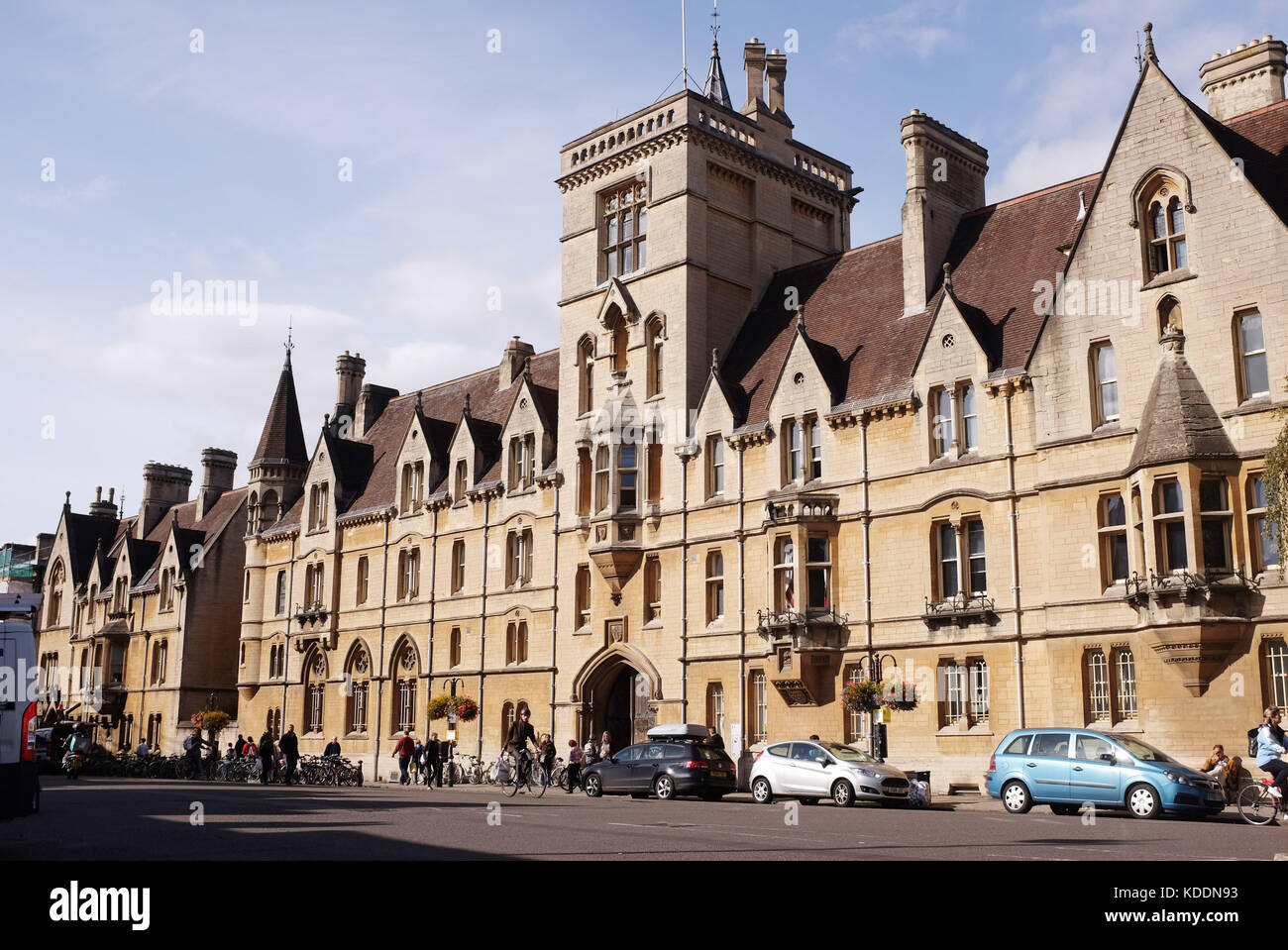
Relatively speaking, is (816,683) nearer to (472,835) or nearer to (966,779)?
(966,779)

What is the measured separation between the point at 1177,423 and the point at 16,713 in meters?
23.4

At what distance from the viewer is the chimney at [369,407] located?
6200cm

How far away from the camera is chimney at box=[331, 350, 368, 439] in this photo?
210 feet

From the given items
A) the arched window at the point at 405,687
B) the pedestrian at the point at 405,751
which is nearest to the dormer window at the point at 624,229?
the pedestrian at the point at 405,751

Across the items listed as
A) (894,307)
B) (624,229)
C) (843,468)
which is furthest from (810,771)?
(624,229)

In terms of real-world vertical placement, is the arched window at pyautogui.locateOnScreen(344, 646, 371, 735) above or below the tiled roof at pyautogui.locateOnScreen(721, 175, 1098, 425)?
below

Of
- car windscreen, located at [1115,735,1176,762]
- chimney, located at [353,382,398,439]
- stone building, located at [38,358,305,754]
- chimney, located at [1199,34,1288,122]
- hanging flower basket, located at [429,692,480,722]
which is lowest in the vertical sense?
car windscreen, located at [1115,735,1176,762]

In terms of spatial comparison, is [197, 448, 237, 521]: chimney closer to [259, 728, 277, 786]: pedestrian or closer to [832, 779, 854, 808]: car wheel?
[259, 728, 277, 786]: pedestrian

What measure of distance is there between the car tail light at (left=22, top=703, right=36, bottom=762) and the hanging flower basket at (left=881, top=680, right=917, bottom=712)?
2300cm

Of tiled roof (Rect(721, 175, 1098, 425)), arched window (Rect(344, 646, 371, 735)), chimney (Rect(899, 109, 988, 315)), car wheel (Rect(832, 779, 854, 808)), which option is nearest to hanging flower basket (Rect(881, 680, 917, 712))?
car wheel (Rect(832, 779, 854, 808))

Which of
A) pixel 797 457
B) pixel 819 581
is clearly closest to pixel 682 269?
pixel 797 457

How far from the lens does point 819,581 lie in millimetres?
35781

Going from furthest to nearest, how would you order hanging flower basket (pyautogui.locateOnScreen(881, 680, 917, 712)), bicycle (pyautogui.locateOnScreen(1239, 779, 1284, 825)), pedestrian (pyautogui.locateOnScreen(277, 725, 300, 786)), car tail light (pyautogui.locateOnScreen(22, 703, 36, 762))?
pedestrian (pyautogui.locateOnScreen(277, 725, 300, 786)), hanging flower basket (pyautogui.locateOnScreen(881, 680, 917, 712)), bicycle (pyautogui.locateOnScreen(1239, 779, 1284, 825)), car tail light (pyautogui.locateOnScreen(22, 703, 36, 762))

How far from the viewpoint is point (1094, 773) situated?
76.8 ft
